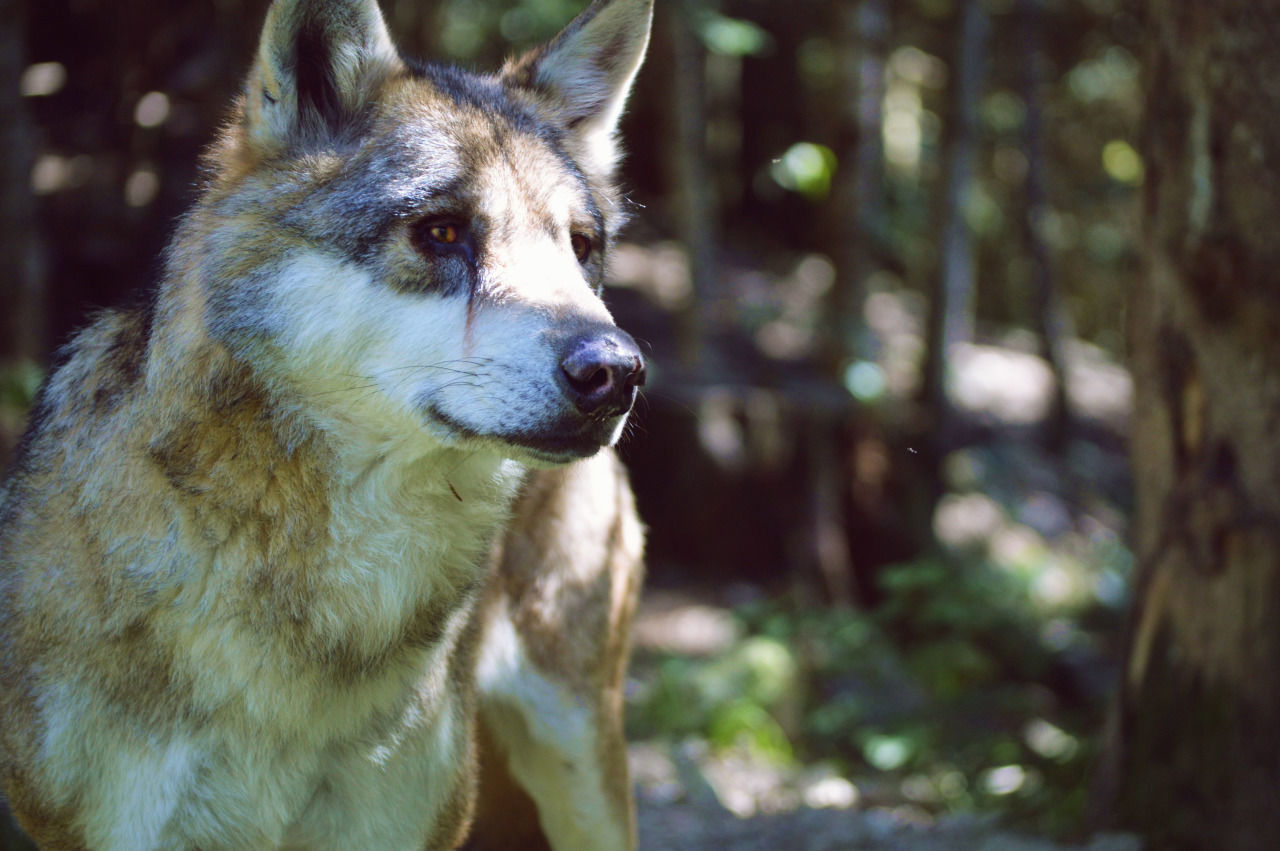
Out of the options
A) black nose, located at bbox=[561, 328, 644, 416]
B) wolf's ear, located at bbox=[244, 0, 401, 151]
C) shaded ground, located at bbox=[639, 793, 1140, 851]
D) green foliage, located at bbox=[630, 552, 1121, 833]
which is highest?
wolf's ear, located at bbox=[244, 0, 401, 151]

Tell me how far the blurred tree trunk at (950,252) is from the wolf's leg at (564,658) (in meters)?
6.63

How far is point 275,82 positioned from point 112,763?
74.5 inches

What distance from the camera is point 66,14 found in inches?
349

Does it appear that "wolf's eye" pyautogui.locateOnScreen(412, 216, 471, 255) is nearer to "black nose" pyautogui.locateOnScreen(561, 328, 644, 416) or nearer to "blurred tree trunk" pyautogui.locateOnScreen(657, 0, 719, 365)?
"black nose" pyautogui.locateOnScreen(561, 328, 644, 416)

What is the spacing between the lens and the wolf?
2.92 m

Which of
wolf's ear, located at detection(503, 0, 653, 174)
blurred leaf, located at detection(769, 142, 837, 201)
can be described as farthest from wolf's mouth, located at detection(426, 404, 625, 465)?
blurred leaf, located at detection(769, 142, 837, 201)

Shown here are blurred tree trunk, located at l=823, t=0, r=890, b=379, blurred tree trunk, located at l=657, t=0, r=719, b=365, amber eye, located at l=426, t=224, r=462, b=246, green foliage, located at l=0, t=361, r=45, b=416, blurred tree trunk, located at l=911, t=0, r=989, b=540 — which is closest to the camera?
amber eye, located at l=426, t=224, r=462, b=246

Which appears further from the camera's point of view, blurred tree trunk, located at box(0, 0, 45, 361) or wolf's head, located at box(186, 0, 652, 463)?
blurred tree trunk, located at box(0, 0, 45, 361)

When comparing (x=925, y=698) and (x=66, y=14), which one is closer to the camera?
(x=925, y=698)

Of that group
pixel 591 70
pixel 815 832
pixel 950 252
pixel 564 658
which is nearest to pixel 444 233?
pixel 591 70

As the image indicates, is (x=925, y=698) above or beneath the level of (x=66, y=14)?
beneath

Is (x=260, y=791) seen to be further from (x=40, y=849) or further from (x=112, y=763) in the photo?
(x=40, y=849)

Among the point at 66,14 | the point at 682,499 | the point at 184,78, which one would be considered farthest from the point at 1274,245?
the point at 66,14

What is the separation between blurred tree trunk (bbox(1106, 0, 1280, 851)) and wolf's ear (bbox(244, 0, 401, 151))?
11.2 feet
